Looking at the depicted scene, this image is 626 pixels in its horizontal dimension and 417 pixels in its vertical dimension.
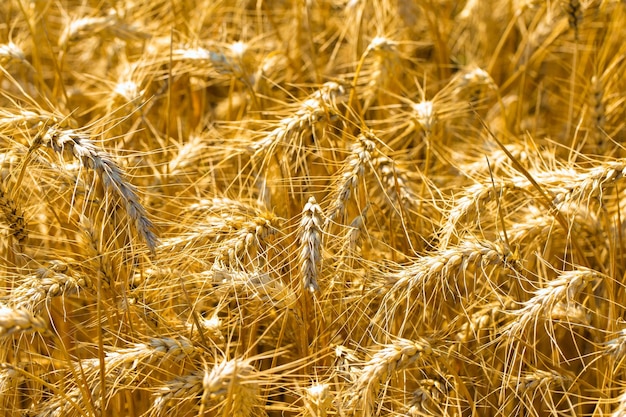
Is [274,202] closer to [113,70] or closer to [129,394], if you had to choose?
[129,394]

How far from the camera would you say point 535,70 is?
3.22 m

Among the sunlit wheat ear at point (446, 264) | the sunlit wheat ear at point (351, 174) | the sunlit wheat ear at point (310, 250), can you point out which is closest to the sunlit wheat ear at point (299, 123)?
the sunlit wheat ear at point (351, 174)

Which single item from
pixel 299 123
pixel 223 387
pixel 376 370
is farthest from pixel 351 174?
pixel 223 387

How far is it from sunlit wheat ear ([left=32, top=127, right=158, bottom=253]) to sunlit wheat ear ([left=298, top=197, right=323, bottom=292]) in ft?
1.10

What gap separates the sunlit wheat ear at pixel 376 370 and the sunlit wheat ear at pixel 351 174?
342 mm

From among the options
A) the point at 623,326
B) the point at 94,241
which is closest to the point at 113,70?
the point at 94,241

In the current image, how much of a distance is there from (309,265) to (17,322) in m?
0.60

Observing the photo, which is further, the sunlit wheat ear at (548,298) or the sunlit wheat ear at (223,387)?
the sunlit wheat ear at (548,298)

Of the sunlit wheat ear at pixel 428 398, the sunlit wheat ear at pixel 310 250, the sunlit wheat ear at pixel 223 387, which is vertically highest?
the sunlit wheat ear at pixel 310 250

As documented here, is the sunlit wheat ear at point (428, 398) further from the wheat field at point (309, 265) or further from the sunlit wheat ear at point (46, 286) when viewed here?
the sunlit wheat ear at point (46, 286)

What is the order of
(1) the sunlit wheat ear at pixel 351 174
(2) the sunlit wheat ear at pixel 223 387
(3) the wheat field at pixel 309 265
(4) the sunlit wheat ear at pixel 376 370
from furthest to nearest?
(1) the sunlit wheat ear at pixel 351 174 < (3) the wheat field at pixel 309 265 < (4) the sunlit wheat ear at pixel 376 370 < (2) the sunlit wheat ear at pixel 223 387

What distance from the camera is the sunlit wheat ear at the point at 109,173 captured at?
1629 millimetres

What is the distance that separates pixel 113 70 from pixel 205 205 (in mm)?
1386

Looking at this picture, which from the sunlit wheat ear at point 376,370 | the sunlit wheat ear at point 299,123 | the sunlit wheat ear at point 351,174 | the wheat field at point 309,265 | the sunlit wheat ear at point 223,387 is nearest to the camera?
the sunlit wheat ear at point 223,387
